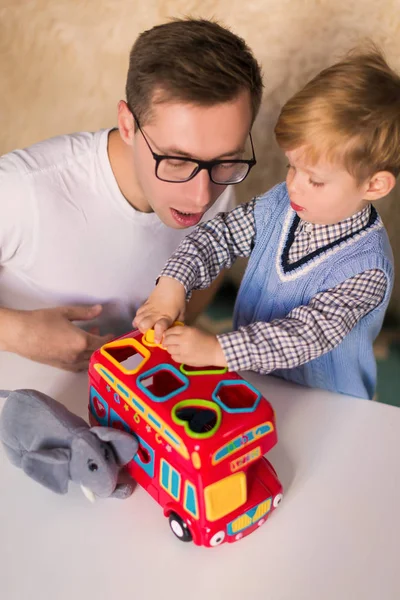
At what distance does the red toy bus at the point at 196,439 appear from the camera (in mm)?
619

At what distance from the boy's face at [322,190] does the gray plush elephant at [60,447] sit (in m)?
0.38

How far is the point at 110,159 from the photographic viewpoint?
1008 millimetres

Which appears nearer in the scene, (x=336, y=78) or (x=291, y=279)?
(x=336, y=78)

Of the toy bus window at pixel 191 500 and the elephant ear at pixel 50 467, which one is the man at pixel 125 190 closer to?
the elephant ear at pixel 50 467

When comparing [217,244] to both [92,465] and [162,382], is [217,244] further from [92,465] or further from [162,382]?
[92,465]

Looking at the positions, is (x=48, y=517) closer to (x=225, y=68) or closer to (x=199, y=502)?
(x=199, y=502)

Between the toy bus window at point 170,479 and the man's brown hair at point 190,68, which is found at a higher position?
the man's brown hair at point 190,68

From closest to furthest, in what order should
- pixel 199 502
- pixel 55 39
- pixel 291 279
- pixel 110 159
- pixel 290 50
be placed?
pixel 199 502 → pixel 291 279 → pixel 110 159 → pixel 290 50 → pixel 55 39

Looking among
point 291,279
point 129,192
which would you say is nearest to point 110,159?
point 129,192

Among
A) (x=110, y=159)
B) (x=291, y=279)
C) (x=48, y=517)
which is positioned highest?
(x=110, y=159)

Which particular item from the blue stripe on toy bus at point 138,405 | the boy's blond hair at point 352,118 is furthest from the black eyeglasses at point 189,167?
the blue stripe on toy bus at point 138,405

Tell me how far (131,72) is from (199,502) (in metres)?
0.63

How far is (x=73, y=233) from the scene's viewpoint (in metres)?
1.01

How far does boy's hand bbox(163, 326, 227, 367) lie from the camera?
713mm
